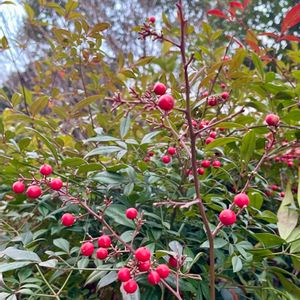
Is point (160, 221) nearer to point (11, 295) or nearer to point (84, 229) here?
point (84, 229)

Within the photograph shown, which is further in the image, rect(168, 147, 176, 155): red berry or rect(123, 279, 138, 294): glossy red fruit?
rect(168, 147, 176, 155): red berry

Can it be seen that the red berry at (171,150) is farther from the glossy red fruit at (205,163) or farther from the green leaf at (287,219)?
the green leaf at (287,219)

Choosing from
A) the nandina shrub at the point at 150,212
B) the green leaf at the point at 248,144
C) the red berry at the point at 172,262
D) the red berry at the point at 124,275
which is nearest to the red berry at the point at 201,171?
the nandina shrub at the point at 150,212

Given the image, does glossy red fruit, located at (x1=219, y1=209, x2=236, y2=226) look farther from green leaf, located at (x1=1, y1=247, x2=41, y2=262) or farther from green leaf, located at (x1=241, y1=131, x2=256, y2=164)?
green leaf, located at (x1=1, y1=247, x2=41, y2=262)

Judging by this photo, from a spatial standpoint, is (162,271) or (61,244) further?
(61,244)

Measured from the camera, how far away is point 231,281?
85 centimetres

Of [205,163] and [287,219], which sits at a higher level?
[205,163]

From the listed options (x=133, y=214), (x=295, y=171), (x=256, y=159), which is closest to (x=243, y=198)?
(x=133, y=214)

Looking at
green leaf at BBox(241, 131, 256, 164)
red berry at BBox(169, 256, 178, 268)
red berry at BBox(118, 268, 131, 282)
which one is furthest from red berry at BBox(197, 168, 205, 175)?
red berry at BBox(118, 268, 131, 282)

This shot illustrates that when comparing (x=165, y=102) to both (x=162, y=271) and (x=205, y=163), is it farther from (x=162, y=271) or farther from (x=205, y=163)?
(x=205, y=163)

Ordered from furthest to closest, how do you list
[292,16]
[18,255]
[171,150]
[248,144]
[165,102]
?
1. [292,16]
2. [171,150]
3. [248,144]
4. [18,255]
5. [165,102]

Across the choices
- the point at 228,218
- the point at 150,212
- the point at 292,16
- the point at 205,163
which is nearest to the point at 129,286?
the point at 228,218

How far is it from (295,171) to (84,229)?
0.76 m

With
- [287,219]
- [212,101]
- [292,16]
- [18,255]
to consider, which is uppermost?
[292,16]
